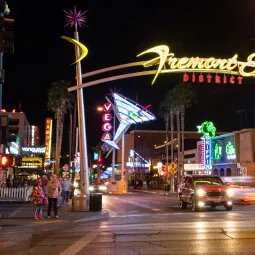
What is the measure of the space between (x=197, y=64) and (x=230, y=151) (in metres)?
32.8

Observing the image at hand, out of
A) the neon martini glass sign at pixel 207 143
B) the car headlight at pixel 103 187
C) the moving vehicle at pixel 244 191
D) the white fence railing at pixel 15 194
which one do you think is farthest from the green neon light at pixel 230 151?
the white fence railing at pixel 15 194

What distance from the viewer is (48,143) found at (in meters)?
77.1

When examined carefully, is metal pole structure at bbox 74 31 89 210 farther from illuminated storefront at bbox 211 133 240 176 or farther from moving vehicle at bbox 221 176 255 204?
illuminated storefront at bbox 211 133 240 176

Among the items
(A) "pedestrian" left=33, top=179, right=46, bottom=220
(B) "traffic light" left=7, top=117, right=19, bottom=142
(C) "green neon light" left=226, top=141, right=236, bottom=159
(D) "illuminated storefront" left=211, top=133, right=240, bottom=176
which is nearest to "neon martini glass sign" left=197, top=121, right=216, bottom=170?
(D) "illuminated storefront" left=211, top=133, right=240, bottom=176

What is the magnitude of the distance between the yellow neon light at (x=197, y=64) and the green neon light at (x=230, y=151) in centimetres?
2951

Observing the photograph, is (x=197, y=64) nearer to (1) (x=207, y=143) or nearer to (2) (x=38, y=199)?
(2) (x=38, y=199)

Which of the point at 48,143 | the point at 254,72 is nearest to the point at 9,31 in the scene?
the point at 254,72

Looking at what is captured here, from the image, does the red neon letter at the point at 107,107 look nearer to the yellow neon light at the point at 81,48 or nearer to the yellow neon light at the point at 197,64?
the yellow neon light at the point at 197,64

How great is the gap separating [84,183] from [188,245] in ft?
43.4

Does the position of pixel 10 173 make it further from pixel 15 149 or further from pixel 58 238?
pixel 58 238

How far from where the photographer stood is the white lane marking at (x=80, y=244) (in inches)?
471

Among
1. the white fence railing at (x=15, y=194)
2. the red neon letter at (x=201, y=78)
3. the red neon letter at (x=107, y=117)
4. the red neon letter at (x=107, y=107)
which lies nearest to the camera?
the red neon letter at (x=201, y=78)

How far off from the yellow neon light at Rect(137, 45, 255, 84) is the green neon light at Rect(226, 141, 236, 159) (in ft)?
96.8

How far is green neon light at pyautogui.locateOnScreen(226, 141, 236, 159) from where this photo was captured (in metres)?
57.9
